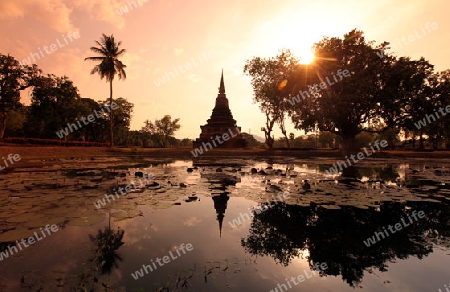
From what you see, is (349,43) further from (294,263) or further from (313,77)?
(294,263)

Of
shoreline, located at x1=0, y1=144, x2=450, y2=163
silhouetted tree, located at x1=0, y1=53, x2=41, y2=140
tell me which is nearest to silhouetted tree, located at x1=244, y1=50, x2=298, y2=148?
shoreline, located at x1=0, y1=144, x2=450, y2=163

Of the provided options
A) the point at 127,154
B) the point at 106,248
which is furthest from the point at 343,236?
the point at 127,154

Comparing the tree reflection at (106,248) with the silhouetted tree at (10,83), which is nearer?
the tree reflection at (106,248)

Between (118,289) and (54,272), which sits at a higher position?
(54,272)

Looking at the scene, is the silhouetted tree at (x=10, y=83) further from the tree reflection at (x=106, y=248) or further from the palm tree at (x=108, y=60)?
the tree reflection at (x=106, y=248)

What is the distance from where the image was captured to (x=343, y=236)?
4.42 m

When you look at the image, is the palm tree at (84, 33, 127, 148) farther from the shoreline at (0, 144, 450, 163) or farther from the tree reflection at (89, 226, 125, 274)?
the tree reflection at (89, 226, 125, 274)

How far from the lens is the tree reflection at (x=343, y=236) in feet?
11.6

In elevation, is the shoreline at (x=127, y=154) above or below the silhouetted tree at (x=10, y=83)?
below

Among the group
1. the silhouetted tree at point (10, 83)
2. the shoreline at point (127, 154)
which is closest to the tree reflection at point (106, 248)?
the shoreline at point (127, 154)

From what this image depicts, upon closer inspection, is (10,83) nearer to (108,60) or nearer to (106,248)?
(108,60)

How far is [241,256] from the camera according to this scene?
3.60 m

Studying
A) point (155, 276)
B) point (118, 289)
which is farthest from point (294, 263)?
point (118, 289)

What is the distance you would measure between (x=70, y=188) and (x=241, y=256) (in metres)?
7.09
